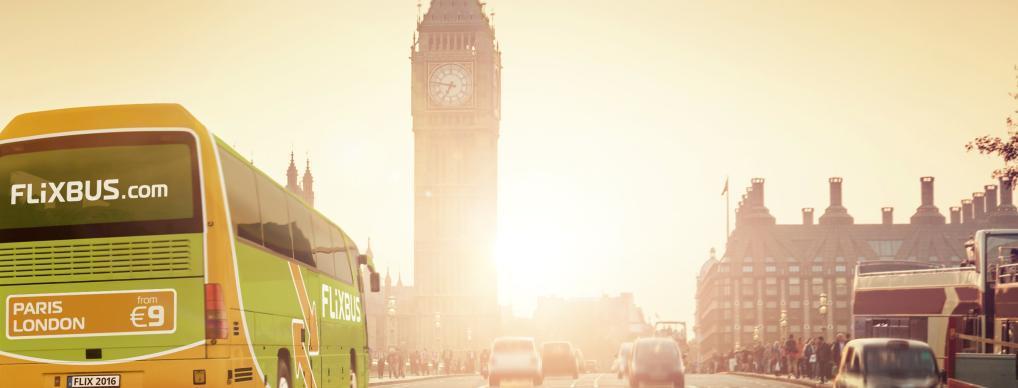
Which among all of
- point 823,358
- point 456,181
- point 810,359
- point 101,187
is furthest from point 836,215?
point 101,187

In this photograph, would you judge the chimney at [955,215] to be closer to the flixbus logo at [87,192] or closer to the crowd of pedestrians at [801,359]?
the crowd of pedestrians at [801,359]

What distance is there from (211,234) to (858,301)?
31996 mm

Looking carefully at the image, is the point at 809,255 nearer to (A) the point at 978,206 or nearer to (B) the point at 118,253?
(A) the point at 978,206

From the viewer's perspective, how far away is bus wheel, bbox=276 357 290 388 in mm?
17078

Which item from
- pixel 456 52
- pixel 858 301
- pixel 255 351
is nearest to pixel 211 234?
pixel 255 351

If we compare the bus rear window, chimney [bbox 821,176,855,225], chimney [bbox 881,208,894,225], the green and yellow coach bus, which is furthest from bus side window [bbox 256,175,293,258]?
chimney [bbox 881,208,894,225]

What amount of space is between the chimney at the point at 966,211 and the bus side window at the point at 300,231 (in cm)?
13407

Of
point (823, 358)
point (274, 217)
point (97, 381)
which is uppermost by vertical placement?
point (274, 217)

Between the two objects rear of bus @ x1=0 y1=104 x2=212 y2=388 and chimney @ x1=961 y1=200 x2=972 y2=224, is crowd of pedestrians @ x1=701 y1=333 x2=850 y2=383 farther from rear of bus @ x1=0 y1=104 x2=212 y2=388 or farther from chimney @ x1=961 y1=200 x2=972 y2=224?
chimney @ x1=961 y1=200 x2=972 y2=224

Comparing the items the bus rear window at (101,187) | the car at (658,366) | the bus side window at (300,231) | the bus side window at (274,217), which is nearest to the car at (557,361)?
the car at (658,366)

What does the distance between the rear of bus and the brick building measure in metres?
125

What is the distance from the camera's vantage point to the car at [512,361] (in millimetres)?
40281

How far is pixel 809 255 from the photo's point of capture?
13912 centimetres

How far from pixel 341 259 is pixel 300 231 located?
4060 millimetres
